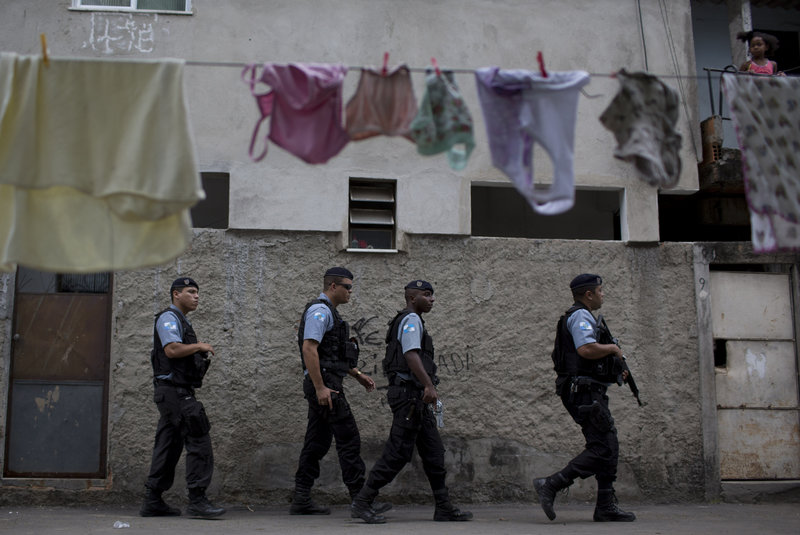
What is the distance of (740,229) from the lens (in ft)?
28.0

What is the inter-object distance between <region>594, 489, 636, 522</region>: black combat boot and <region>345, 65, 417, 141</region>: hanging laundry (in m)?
3.28

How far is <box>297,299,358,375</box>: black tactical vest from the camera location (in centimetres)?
626

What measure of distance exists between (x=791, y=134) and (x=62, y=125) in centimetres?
433

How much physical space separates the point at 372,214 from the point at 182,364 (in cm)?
231

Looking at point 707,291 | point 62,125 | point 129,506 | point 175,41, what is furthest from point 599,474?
point 175,41

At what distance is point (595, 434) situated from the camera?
595 cm

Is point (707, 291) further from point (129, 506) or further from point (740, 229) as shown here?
point (129, 506)

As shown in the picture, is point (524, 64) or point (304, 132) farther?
point (524, 64)

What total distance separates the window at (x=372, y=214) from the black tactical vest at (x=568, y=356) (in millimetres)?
1931

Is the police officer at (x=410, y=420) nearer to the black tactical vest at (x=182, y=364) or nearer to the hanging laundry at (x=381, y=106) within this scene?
the black tactical vest at (x=182, y=364)

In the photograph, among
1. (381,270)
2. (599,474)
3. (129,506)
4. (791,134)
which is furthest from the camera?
(381,270)

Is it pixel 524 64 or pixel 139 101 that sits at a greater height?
pixel 524 64

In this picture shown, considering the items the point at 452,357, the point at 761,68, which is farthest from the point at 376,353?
the point at 761,68

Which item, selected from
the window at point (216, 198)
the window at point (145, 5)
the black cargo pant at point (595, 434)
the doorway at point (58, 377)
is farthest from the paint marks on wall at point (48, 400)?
the black cargo pant at point (595, 434)
